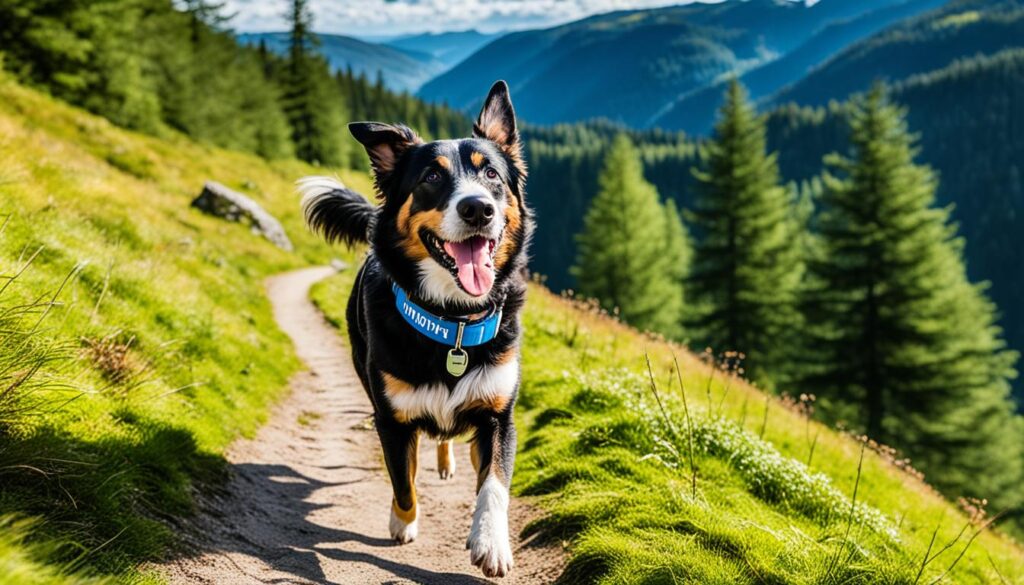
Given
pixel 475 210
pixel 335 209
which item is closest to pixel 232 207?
pixel 335 209

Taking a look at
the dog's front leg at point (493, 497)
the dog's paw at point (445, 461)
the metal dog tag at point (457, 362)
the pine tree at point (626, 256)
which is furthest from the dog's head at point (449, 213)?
the pine tree at point (626, 256)

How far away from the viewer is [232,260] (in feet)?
58.2

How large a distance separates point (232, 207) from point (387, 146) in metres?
21.5

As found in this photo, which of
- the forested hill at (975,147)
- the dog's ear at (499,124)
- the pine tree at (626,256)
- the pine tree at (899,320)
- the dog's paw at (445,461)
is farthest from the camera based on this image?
the forested hill at (975,147)

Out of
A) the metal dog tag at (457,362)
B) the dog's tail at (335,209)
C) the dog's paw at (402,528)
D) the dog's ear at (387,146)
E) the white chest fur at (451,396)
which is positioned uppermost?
the dog's ear at (387,146)

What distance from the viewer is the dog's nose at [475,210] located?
4.28 m

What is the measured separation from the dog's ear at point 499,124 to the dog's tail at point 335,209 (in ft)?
7.18

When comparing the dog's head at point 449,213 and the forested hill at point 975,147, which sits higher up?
the dog's head at point 449,213

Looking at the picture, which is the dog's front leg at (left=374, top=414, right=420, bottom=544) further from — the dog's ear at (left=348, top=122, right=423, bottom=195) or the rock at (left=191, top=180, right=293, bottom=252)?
the rock at (left=191, top=180, right=293, bottom=252)

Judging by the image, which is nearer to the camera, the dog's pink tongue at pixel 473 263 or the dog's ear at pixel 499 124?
the dog's pink tongue at pixel 473 263

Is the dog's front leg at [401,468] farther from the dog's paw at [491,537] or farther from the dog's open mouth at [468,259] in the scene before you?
the dog's open mouth at [468,259]

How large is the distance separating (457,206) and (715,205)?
31.7m

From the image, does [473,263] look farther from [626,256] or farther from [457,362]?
[626,256]

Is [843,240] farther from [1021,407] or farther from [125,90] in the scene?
[1021,407]
